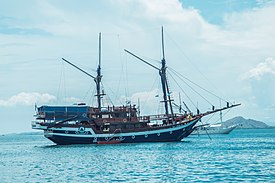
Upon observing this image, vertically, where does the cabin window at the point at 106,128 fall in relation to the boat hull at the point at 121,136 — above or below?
above

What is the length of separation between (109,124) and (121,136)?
3274 mm

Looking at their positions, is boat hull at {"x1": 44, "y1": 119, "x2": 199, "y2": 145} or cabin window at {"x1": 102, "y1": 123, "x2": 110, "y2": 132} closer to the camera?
boat hull at {"x1": 44, "y1": 119, "x2": 199, "y2": 145}

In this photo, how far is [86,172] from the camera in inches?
1898

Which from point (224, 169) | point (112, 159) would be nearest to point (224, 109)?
point (112, 159)

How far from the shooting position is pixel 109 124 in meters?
94.6

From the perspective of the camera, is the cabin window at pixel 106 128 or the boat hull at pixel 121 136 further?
the cabin window at pixel 106 128

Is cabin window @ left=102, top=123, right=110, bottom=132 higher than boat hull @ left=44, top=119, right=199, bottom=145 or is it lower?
higher

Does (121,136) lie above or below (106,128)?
below

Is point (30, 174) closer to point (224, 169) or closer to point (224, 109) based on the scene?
point (224, 169)

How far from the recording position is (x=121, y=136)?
3748 inches

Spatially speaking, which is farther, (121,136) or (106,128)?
(106,128)

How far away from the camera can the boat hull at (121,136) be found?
93.8m

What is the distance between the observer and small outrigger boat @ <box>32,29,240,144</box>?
304 ft

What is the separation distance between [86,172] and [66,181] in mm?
6128
